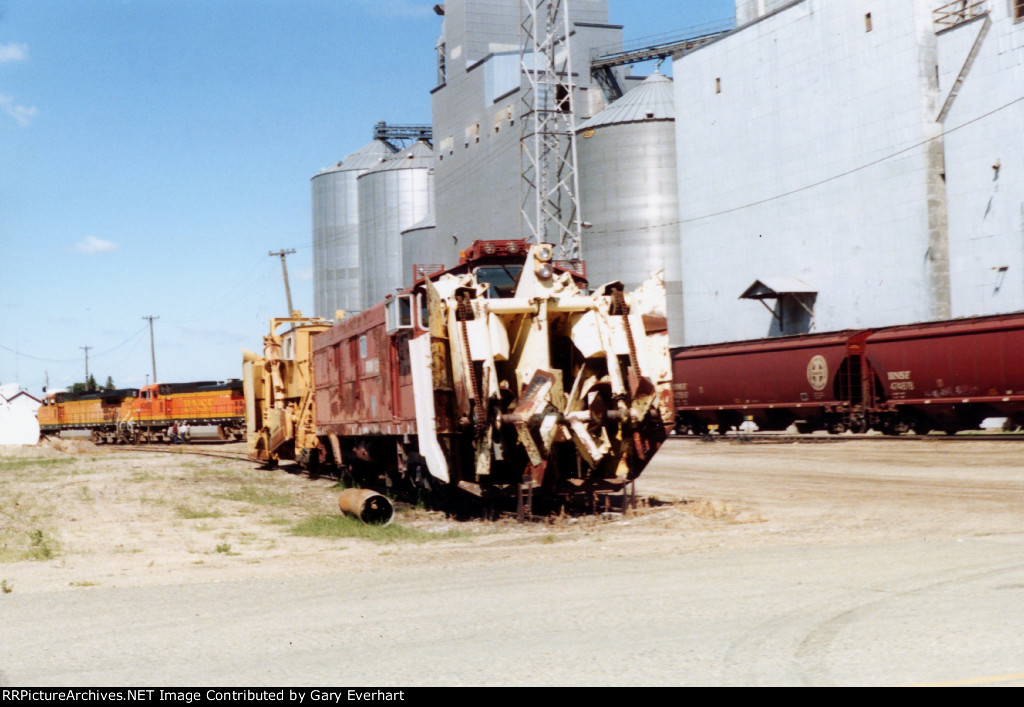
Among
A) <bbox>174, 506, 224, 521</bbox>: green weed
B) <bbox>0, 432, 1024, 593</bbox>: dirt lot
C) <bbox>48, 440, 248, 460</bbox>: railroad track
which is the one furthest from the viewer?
<bbox>48, 440, 248, 460</bbox>: railroad track

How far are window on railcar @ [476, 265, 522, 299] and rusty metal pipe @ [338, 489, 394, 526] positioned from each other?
3326mm

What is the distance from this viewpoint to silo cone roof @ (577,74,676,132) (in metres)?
63.8

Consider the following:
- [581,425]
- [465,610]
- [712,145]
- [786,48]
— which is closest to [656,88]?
[712,145]

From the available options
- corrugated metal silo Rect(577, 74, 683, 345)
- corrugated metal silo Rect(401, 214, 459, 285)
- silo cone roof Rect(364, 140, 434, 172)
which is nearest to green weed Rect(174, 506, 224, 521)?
corrugated metal silo Rect(577, 74, 683, 345)

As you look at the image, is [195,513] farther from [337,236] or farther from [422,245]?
[337,236]

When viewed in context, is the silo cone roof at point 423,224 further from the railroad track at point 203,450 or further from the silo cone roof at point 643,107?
the railroad track at point 203,450

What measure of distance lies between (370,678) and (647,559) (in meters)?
5.43

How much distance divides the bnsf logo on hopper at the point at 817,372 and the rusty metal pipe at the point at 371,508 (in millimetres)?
25772

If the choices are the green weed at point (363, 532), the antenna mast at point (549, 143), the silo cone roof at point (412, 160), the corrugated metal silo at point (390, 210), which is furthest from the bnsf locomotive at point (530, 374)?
the silo cone roof at point (412, 160)

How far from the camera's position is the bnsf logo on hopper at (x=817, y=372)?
125 ft

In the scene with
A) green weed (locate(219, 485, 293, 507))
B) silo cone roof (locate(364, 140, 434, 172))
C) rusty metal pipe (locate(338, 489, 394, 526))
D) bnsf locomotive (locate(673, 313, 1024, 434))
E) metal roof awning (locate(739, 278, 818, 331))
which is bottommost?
green weed (locate(219, 485, 293, 507))

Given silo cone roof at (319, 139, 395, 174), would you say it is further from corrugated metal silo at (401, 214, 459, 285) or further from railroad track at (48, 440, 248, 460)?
railroad track at (48, 440, 248, 460)
